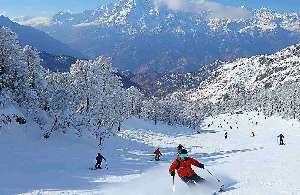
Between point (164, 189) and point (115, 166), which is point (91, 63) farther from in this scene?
point (164, 189)

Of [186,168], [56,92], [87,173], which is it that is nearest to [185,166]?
[186,168]

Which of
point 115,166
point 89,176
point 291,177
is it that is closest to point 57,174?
point 89,176

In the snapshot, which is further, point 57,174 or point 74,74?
point 74,74

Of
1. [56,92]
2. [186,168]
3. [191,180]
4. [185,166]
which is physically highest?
[56,92]

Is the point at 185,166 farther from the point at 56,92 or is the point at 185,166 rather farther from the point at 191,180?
the point at 56,92

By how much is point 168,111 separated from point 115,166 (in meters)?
145

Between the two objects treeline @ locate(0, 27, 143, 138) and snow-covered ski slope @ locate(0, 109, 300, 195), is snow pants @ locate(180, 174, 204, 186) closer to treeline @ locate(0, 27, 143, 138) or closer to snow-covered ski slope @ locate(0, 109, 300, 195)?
snow-covered ski slope @ locate(0, 109, 300, 195)

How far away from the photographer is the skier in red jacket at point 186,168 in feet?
75.8

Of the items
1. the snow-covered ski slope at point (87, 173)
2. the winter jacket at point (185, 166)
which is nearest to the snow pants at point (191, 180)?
the winter jacket at point (185, 166)

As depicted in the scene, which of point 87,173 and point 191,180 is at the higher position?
point 87,173

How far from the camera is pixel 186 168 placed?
76.1ft

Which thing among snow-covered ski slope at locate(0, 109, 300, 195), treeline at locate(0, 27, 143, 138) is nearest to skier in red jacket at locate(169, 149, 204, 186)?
snow-covered ski slope at locate(0, 109, 300, 195)

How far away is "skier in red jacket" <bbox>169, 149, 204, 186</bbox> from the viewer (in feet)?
75.8

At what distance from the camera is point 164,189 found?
25.6 meters
